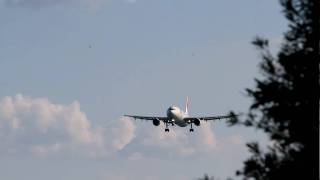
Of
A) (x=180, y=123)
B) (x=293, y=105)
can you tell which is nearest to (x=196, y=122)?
(x=180, y=123)

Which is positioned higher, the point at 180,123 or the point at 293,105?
the point at 180,123

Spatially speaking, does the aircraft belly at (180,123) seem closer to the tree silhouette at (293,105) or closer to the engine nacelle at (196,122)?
the engine nacelle at (196,122)

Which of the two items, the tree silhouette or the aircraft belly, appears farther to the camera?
the aircraft belly

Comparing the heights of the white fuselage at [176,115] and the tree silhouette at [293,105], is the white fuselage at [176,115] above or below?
above

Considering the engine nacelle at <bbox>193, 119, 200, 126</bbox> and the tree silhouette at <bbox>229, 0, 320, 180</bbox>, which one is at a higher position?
the engine nacelle at <bbox>193, 119, 200, 126</bbox>

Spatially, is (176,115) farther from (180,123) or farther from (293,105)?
(293,105)

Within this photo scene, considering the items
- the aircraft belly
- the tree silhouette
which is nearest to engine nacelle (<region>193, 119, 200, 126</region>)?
the aircraft belly

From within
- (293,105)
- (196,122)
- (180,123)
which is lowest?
(293,105)

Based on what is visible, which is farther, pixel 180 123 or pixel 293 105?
pixel 180 123

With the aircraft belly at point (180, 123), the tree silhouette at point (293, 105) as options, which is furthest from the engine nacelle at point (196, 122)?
the tree silhouette at point (293, 105)

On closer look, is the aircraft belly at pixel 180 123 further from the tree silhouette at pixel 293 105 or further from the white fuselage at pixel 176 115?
the tree silhouette at pixel 293 105

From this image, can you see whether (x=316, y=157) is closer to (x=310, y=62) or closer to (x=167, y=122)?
(x=310, y=62)

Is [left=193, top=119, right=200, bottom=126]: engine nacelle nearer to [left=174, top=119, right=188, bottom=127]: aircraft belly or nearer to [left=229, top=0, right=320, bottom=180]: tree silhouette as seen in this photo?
[left=174, top=119, right=188, bottom=127]: aircraft belly

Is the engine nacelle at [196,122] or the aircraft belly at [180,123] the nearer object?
the aircraft belly at [180,123]
